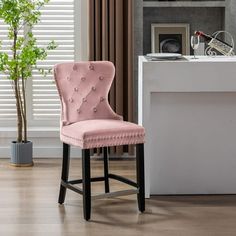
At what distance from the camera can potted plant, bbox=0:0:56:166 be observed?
582cm

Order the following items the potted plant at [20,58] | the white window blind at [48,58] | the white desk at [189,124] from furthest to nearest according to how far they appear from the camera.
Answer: the white window blind at [48,58]
the potted plant at [20,58]
the white desk at [189,124]

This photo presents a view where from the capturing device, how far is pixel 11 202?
4.77 m

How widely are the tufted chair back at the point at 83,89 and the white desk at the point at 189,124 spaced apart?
0.26 metres

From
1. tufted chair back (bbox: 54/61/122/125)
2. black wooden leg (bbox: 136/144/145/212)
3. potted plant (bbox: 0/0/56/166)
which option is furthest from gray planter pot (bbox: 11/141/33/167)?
black wooden leg (bbox: 136/144/145/212)

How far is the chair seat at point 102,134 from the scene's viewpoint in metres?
4.29

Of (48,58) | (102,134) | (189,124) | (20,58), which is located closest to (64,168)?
(102,134)

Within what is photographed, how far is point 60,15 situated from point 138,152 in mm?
2430

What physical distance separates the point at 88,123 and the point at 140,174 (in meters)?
0.47

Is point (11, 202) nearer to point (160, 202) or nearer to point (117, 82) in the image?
point (160, 202)

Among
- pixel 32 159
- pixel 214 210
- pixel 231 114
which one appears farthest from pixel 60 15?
pixel 214 210

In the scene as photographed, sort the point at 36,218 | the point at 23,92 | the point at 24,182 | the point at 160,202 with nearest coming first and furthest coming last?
the point at 36,218 → the point at 160,202 → the point at 24,182 → the point at 23,92

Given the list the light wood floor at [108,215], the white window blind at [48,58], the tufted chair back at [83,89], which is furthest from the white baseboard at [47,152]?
the tufted chair back at [83,89]

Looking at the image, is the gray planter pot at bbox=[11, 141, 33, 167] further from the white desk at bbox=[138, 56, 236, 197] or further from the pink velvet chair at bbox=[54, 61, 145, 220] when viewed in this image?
the white desk at bbox=[138, 56, 236, 197]

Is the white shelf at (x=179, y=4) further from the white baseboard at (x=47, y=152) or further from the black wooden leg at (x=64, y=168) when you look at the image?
the black wooden leg at (x=64, y=168)
